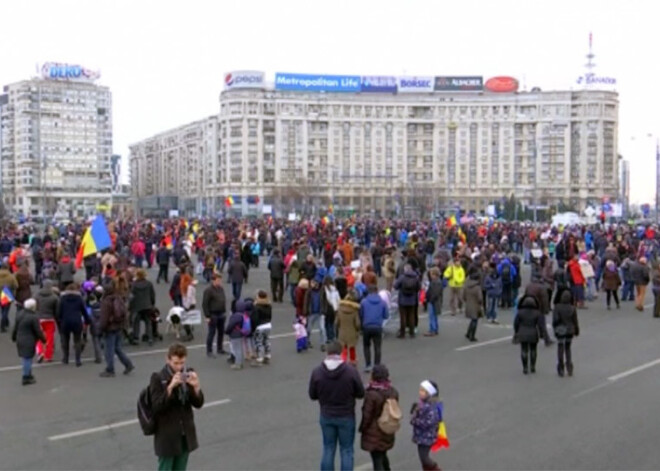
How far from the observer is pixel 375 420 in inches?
274

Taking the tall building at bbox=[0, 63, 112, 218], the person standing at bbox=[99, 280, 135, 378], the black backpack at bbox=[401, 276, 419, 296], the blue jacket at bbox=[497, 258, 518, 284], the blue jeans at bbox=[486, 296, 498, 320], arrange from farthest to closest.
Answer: the tall building at bbox=[0, 63, 112, 218] → the blue jacket at bbox=[497, 258, 518, 284] → the blue jeans at bbox=[486, 296, 498, 320] → the black backpack at bbox=[401, 276, 419, 296] → the person standing at bbox=[99, 280, 135, 378]

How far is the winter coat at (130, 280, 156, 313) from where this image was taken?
47.3 feet

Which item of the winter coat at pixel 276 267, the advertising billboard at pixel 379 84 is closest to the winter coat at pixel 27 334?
the winter coat at pixel 276 267

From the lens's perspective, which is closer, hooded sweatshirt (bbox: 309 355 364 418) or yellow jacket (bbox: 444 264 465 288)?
hooded sweatshirt (bbox: 309 355 364 418)

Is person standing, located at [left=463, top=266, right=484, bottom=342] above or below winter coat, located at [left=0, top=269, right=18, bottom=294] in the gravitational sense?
below

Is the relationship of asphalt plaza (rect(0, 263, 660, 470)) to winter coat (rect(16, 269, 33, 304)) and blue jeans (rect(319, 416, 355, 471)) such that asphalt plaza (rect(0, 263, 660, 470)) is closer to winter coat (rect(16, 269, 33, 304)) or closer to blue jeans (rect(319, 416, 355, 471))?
blue jeans (rect(319, 416, 355, 471))

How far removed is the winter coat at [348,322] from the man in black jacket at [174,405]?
6350 millimetres

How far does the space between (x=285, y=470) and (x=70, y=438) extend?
8.76ft

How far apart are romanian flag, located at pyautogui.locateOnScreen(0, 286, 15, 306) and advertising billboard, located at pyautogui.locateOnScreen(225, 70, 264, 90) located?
404ft

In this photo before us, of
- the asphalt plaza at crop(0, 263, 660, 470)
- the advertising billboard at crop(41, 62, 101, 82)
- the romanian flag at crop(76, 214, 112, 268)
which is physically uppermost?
the advertising billboard at crop(41, 62, 101, 82)

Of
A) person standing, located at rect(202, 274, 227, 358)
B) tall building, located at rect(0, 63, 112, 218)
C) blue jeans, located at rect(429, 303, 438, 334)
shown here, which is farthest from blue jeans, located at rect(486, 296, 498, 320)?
tall building, located at rect(0, 63, 112, 218)

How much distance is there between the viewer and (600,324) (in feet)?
58.5

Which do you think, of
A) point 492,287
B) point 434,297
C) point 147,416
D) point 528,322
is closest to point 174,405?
point 147,416

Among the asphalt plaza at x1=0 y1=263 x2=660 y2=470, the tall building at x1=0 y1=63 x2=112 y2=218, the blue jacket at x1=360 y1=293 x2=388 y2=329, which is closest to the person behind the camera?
the asphalt plaza at x1=0 y1=263 x2=660 y2=470
